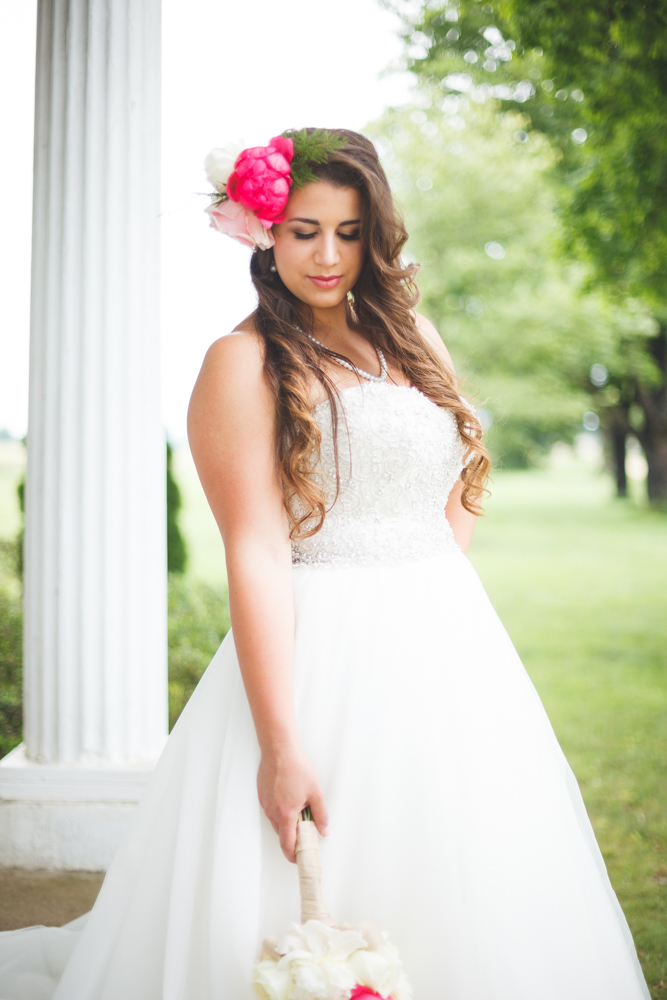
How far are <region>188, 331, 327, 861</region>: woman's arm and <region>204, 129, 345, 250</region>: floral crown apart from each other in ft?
1.00

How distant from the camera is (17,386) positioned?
23.7 ft

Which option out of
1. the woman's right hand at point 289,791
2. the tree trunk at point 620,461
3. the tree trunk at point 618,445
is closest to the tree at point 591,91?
the woman's right hand at point 289,791

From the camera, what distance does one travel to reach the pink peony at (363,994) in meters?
1.17

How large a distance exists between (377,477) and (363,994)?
1.00m

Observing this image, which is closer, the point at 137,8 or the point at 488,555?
the point at 137,8

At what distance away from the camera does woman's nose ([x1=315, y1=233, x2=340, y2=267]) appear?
1.74 meters

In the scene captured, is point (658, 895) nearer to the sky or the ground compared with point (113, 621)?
nearer to the ground

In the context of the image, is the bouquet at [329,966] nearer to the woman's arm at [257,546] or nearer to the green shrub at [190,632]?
the woman's arm at [257,546]

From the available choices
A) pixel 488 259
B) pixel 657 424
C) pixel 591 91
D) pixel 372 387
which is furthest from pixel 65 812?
pixel 657 424

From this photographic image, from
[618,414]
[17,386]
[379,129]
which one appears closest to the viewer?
[17,386]

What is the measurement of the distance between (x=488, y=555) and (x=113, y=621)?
42.7ft

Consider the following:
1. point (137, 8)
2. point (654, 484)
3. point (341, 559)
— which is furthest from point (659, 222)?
point (654, 484)

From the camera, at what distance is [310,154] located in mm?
1746

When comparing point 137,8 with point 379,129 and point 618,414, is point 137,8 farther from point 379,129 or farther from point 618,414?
point 618,414
